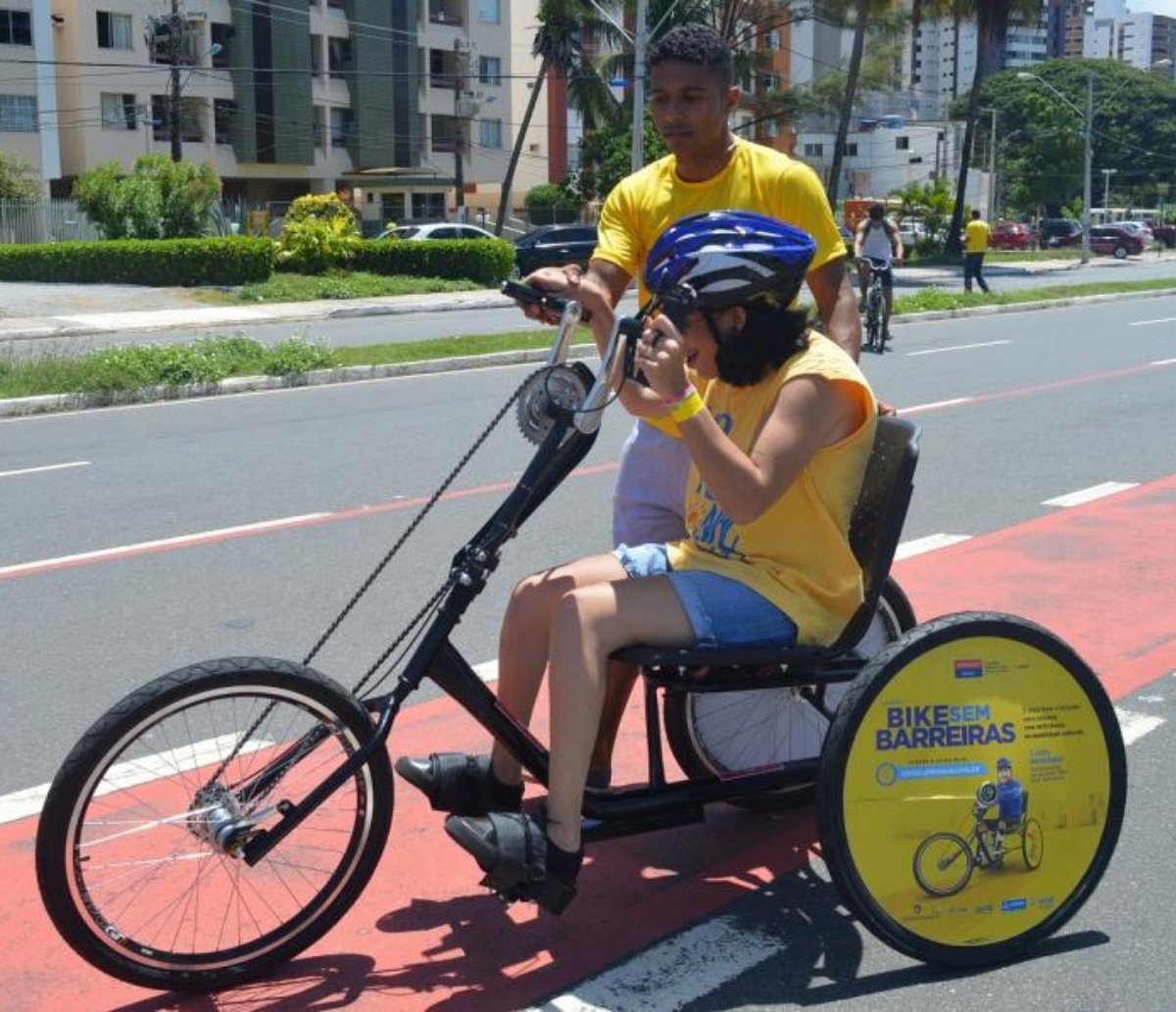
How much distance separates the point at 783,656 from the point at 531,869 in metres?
0.72

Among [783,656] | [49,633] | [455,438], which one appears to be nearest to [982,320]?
[455,438]

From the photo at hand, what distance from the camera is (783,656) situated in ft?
10.9

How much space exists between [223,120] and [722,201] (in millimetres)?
57434

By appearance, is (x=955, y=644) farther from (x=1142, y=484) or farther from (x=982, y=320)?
(x=982, y=320)

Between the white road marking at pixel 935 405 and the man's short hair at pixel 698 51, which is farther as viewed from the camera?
the white road marking at pixel 935 405

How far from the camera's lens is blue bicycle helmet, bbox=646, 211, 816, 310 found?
3250mm

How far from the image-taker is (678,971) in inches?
129

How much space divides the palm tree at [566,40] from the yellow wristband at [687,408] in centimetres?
4532

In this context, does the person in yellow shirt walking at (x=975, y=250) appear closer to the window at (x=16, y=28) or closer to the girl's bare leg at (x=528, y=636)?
the girl's bare leg at (x=528, y=636)

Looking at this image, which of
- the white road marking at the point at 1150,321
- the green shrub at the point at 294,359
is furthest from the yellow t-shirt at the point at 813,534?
the white road marking at the point at 1150,321

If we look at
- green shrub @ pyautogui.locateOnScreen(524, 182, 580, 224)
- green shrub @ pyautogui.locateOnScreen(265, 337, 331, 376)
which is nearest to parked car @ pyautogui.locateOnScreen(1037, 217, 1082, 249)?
green shrub @ pyautogui.locateOnScreen(524, 182, 580, 224)

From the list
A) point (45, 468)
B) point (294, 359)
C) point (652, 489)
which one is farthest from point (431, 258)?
point (652, 489)

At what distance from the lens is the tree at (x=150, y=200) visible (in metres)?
31.1

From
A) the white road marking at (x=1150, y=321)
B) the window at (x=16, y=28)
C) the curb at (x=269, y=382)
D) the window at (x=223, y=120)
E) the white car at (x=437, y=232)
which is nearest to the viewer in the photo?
the curb at (x=269, y=382)
